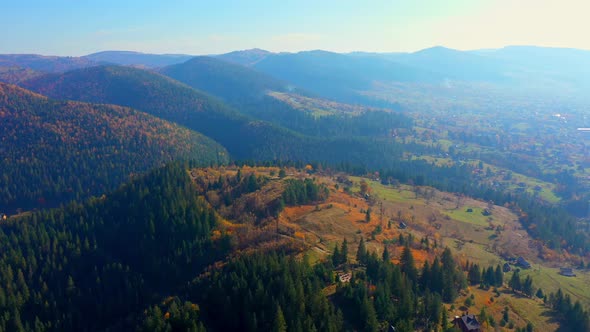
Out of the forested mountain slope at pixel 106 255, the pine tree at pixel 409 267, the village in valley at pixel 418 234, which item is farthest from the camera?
the forested mountain slope at pixel 106 255

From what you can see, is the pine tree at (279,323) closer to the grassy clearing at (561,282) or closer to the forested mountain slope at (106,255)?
the forested mountain slope at (106,255)

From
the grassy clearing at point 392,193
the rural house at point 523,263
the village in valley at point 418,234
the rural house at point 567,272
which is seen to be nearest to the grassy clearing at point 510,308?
the village in valley at point 418,234

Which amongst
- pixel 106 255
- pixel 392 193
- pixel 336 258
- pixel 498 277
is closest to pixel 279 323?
pixel 336 258

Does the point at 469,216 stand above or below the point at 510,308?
below

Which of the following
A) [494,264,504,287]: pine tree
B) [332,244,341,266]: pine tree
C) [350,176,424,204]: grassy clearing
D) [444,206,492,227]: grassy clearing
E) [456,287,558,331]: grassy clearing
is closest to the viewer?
[456,287,558,331]: grassy clearing

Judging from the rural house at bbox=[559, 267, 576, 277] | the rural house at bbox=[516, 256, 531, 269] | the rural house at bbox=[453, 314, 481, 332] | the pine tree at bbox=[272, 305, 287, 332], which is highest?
the pine tree at bbox=[272, 305, 287, 332]

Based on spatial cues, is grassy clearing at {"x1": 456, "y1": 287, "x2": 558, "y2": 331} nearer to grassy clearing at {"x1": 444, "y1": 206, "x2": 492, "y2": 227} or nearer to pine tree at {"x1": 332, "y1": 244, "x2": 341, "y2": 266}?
pine tree at {"x1": 332, "y1": 244, "x2": 341, "y2": 266}

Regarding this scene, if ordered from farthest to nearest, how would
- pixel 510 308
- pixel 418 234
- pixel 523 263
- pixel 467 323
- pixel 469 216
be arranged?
pixel 469 216 → pixel 418 234 → pixel 523 263 → pixel 510 308 → pixel 467 323

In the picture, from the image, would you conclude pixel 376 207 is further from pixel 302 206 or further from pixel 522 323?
pixel 522 323


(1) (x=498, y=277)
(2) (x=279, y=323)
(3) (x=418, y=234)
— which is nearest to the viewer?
(2) (x=279, y=323)

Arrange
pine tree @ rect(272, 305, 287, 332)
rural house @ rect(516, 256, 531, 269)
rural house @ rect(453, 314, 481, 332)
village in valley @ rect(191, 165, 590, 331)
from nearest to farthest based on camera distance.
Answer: pine tree @ rect(272, 305, 287, 332) → rural house @ rect(453, 314, 481, 332) → village in valley @ rect(191, 165, 590, 331) → rural house @ rect(516, 256, 531, 269)

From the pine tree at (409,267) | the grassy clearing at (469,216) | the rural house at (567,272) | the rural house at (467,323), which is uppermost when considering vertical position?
the pine tree at (409,267)

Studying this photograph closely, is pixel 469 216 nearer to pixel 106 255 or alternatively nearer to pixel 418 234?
pixel 418 234

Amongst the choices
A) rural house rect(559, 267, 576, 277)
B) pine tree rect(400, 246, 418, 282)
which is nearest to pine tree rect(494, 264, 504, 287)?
pine tree rect(400, 246, 418, 282)
